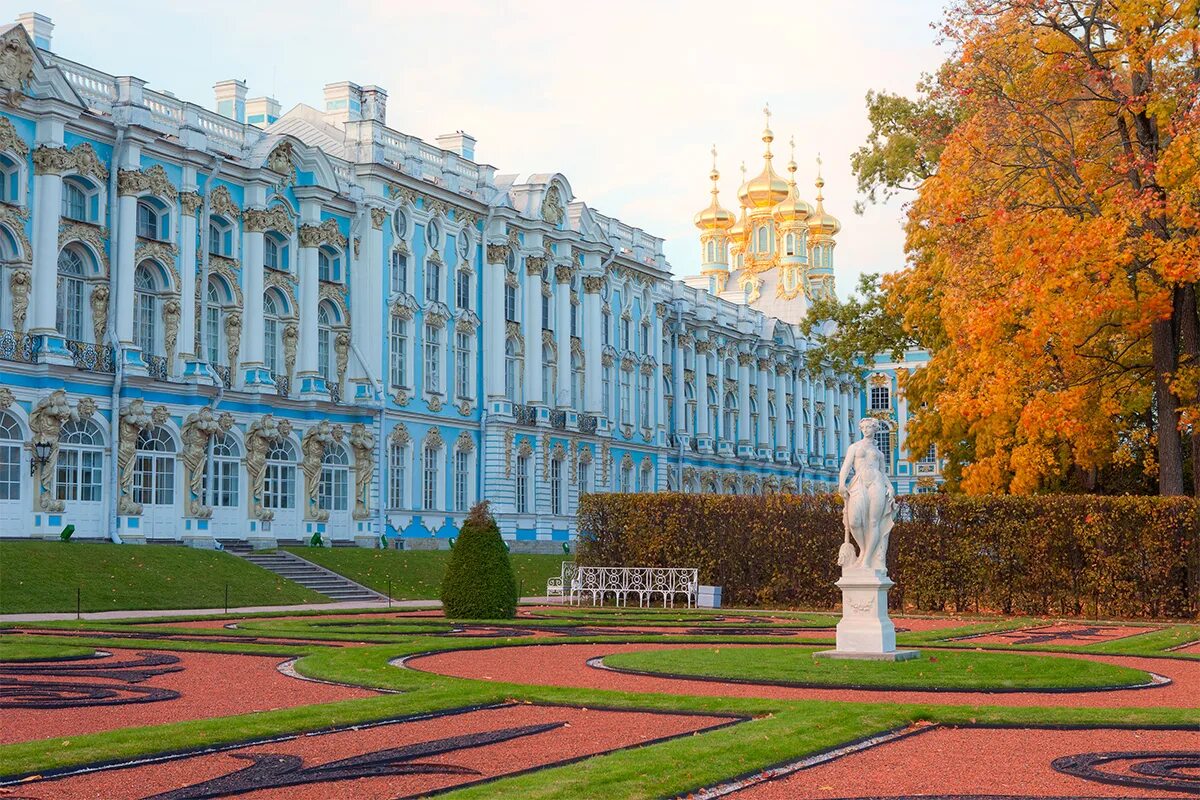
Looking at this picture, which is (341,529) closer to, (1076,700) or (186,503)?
(186,503)

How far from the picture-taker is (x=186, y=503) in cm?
3938

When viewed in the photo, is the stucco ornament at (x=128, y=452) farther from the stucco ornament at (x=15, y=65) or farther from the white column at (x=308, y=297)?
the stucco ornament at (x=15, y=65)

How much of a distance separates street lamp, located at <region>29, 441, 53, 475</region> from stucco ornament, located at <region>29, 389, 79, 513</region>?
9 centimetres

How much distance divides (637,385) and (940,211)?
36005mm

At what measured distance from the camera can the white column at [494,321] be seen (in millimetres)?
52125

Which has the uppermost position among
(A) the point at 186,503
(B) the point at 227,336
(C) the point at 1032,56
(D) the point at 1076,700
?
(C) the point at 1032,56

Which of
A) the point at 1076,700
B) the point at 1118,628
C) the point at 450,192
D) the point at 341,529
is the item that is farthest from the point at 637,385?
the point at 1076,700

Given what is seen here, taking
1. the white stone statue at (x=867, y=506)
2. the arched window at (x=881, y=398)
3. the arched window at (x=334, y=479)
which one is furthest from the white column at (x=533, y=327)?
the arched window at (x=881, y=398)

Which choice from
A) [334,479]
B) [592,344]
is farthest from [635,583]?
[592,344]

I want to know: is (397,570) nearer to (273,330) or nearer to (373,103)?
(273,330)

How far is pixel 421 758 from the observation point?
31.4 feet

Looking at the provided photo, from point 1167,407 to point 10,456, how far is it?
24399 mm

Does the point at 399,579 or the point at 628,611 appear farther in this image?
the point at 399,579

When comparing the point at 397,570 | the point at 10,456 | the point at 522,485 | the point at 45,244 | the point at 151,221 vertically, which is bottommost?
the point at 397,570
